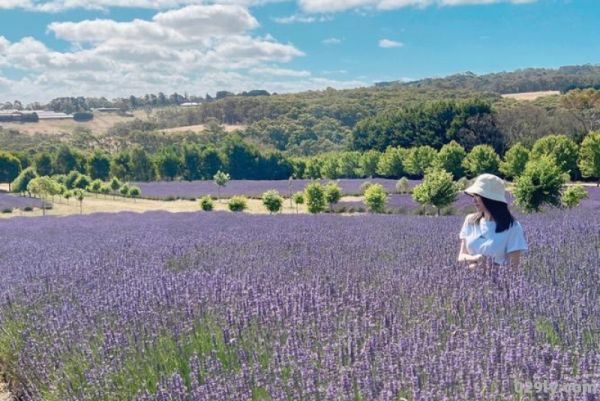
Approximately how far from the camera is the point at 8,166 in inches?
1793

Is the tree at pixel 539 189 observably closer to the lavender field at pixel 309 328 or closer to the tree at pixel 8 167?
the lavender field at pixel 309 328

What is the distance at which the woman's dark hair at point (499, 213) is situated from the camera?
12.3ft

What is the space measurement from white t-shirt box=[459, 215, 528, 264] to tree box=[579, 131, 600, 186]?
3436cm

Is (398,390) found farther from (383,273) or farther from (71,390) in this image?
(383,273)

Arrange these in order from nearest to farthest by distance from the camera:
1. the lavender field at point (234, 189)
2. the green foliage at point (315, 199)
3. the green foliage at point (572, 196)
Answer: the green foliage at point (572, 196) → the green foliage at point (315, 199) → the lavender field at point (234, 189)

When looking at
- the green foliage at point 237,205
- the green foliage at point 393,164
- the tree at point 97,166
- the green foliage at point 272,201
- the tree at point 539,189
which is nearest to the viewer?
the tree at point 539,189

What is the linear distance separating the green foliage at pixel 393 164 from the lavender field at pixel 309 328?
43543 mm

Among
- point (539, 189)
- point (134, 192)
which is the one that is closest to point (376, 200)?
point (539, 189)

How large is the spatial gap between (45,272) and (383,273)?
2729 mm

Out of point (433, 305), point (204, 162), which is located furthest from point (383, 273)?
point (204, 162)

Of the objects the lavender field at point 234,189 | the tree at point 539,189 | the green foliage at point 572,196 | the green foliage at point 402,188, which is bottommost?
the lavender field at point 234,189

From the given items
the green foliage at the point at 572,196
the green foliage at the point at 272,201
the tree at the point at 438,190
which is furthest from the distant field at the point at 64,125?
the green foliage at the point at 572,196

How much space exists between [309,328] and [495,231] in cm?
164

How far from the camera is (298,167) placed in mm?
54906
